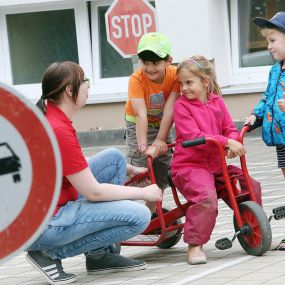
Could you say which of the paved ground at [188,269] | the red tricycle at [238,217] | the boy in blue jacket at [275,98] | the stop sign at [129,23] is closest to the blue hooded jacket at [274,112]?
the boy in blue jacket at [275,98]

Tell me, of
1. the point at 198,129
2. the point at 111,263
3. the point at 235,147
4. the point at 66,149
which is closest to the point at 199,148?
the point at 198,129

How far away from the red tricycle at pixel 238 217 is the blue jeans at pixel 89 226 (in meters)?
0.53

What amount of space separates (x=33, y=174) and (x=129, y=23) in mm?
8375

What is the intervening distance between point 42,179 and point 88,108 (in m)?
12.9

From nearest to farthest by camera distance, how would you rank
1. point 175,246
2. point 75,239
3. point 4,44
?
point 75,239 < point 175,246 < point 4,44

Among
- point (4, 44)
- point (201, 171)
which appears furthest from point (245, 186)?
point (4, 44)

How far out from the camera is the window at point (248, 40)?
647 inches

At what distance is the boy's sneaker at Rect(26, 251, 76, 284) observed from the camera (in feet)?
21.9

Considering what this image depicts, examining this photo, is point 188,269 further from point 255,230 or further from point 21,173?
point 21,173

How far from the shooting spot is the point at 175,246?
7.87 meters

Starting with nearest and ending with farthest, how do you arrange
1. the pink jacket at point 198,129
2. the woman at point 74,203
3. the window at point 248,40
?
the woman at point 74,203 < the pink jacket at point 198,129 < the window at point 248,40

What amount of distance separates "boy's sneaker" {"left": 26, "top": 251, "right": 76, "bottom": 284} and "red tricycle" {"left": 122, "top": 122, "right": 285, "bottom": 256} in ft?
2.51

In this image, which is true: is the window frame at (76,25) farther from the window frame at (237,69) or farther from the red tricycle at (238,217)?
the red tricycle at (238,217)

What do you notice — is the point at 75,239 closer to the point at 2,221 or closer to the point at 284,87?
the point at 284,87
